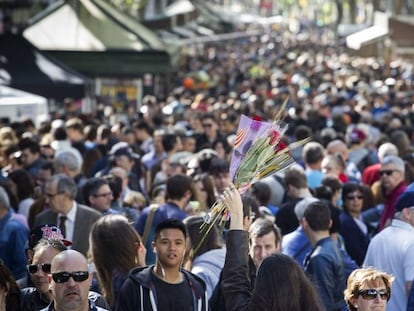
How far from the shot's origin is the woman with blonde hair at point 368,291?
20.3 ft

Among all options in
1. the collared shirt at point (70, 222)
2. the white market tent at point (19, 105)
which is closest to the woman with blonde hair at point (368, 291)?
the collared shirt at point (70, 222)

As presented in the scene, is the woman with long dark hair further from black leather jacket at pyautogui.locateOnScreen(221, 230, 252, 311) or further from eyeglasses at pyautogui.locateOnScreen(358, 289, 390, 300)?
eyeglasses at pyautogui.locateOnScreen(358, 289, 390, 300)

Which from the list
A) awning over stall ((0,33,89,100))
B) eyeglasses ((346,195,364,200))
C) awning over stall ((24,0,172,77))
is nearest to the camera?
eyeglasses ((346,195,364,200))

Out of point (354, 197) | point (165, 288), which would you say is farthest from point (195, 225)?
point (354, 197)

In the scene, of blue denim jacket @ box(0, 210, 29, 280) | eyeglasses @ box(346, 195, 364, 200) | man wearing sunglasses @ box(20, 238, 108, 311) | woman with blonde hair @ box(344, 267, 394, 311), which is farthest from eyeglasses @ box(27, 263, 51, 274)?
eyeglasses @ box(346, 195, 364, 200)

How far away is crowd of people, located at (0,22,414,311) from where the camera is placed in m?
6.04

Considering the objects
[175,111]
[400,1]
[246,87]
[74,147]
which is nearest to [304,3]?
[400,1]

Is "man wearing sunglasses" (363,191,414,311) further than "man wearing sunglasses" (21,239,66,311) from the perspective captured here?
Yes

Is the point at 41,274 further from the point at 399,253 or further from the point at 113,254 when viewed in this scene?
the point at 399,253

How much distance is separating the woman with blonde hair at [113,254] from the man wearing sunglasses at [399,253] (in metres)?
1.41

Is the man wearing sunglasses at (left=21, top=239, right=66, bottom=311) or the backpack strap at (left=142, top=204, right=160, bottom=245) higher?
the man wearing sunglasses at (left=21, top=239, right=66, bottom=311)

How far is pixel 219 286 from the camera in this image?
6.65m

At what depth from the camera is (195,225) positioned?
8.32m

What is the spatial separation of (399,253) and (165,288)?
6.01 feet
